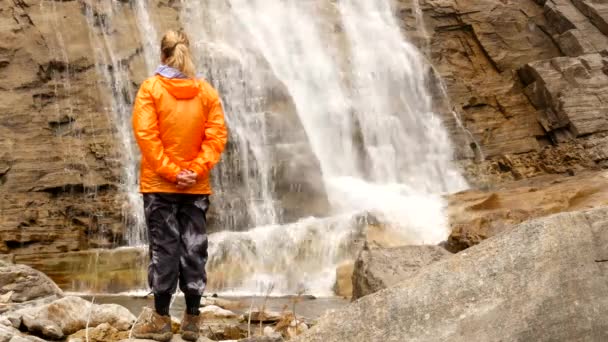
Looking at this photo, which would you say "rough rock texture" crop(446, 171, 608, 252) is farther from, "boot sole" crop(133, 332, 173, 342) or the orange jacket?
"boot sole" crop(133, 332, 173, 342)

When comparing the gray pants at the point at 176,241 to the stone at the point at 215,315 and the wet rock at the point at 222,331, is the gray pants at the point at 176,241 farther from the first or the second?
the stone at the point at 215,315

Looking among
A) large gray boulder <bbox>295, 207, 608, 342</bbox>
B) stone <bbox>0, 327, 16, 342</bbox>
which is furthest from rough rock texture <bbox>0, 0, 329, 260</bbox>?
large gray boulder <bbox>295, 207, 608, 342</bbox>

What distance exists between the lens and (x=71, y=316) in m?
5.46

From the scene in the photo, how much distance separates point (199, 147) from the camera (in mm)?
4582

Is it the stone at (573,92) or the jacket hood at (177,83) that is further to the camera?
the stone at (573,92)

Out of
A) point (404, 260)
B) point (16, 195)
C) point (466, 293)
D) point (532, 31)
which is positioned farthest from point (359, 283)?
point (532, 31)

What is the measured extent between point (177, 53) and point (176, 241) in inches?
45.0

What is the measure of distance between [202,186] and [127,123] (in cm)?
1060

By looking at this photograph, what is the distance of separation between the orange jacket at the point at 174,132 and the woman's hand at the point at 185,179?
30 mm

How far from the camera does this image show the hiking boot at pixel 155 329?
4.30m

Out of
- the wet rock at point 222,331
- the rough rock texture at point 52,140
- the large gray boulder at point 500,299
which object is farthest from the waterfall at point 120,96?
the large gray boulder at point 500,299

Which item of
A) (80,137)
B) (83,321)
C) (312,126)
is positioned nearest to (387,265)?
(83,321)

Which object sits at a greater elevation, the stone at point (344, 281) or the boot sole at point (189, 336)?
the boot sole at point (189, 336)

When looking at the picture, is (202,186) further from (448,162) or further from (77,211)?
(448,162)
